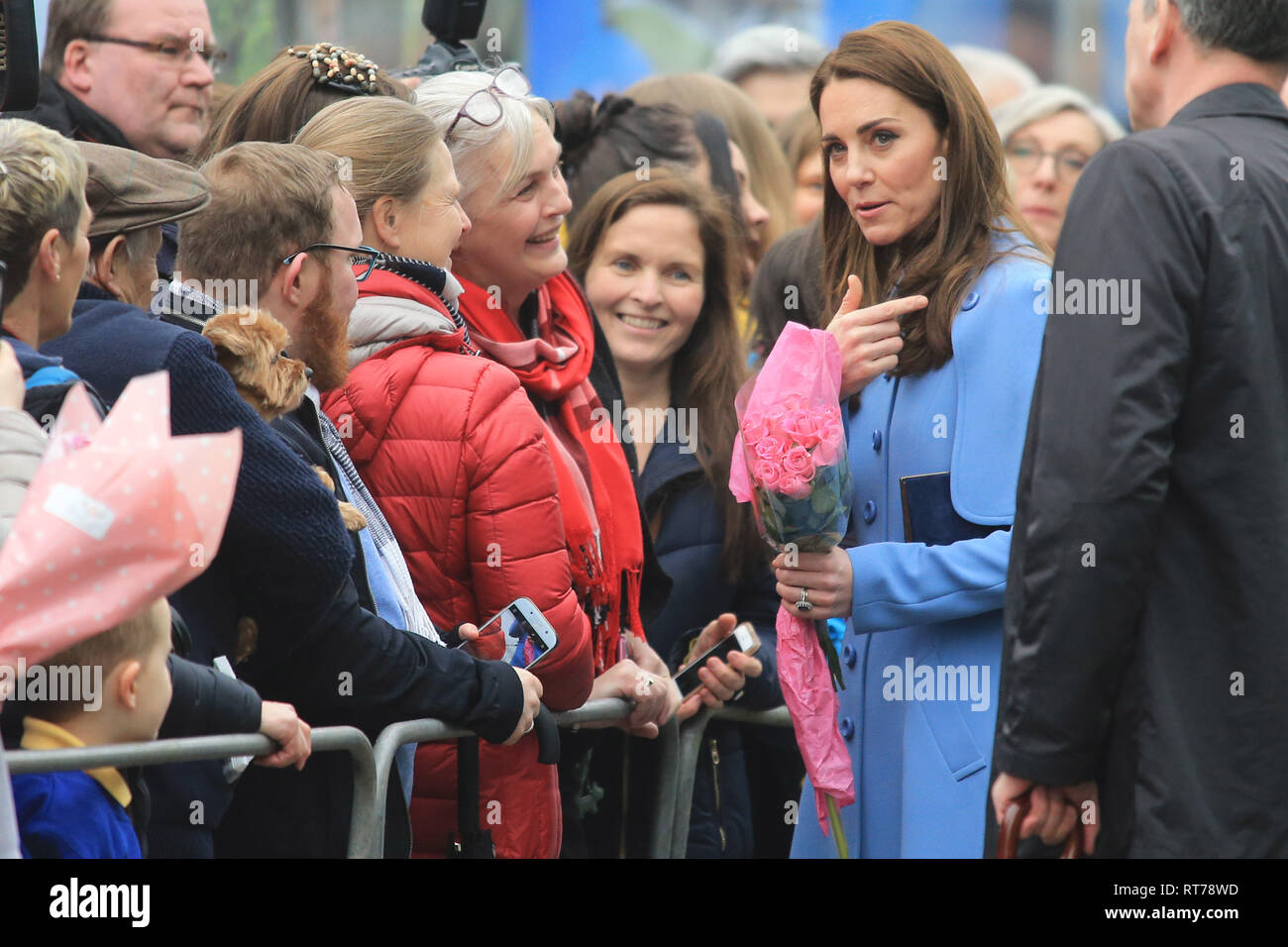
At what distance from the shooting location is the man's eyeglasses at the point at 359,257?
3.41 metres

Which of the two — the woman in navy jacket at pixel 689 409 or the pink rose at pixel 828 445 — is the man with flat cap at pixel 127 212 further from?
the woman in navy jacket at pixel 689 409

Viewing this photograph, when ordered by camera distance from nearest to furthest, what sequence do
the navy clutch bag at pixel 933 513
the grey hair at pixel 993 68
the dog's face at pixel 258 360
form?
the dog's face at pixel 258 360
the navy clutch bag at pixel 933 513
the grey hair at pixel 993 68

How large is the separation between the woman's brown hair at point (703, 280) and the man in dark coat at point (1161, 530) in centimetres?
227

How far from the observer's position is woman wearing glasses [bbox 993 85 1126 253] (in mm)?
7371

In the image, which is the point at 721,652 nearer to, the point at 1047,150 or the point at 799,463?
the point at 799,463

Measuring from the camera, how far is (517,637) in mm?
3602

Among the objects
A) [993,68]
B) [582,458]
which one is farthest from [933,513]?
[993,68]

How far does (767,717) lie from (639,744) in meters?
0.39

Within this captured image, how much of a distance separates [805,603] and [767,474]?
1.04ft

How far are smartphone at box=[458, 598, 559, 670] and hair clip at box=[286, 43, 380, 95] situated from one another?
1.41 metres

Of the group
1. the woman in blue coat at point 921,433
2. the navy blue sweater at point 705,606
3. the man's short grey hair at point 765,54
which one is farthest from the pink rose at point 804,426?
the man's short grey hair at point 765,54
